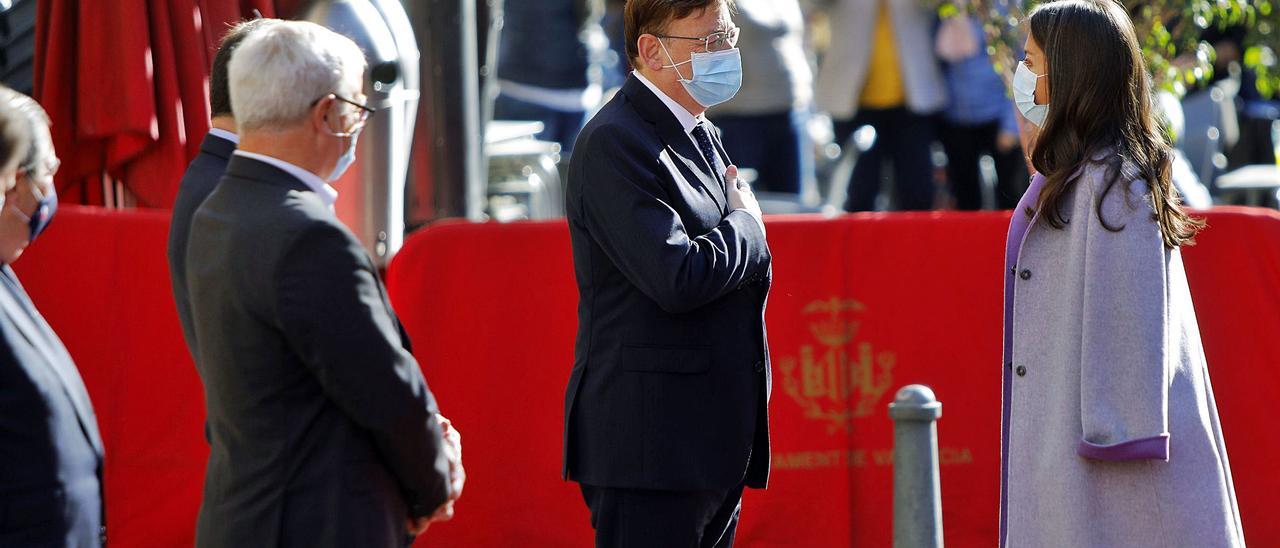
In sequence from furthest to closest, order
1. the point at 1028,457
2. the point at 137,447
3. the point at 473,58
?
the point at 473,58
the point at 137,447
the point at 1028,457

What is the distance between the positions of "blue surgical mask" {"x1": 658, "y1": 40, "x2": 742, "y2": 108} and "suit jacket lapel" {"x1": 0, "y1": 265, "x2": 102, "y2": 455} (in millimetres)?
1456

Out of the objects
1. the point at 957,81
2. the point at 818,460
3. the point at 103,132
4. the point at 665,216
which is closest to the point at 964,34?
the point at 957,81

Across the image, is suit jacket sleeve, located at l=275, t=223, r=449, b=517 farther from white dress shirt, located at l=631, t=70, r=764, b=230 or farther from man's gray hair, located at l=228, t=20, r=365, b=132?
white dress shirt, located at l=631, t=70, r=764, b=230

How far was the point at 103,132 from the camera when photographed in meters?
5.23

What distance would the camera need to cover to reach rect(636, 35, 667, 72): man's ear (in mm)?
3598

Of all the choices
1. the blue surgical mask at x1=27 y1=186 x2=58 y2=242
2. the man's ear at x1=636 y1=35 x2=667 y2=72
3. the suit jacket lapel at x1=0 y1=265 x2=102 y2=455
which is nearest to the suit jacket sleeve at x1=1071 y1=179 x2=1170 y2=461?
the man's ear at x1=636 y1=35 x2=667 y2=72

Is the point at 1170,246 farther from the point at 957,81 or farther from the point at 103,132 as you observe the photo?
the point at 957,81

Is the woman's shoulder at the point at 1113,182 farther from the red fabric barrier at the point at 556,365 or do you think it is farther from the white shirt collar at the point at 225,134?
the white shirt collar at the point at 225,134

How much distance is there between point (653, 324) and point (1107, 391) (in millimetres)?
1003

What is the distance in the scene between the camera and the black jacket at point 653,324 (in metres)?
3.37

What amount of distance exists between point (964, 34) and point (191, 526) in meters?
5.12

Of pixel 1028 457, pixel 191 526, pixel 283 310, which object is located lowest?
pixel 191 526

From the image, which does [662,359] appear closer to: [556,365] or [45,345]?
[45,345]

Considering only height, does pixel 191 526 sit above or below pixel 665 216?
below
